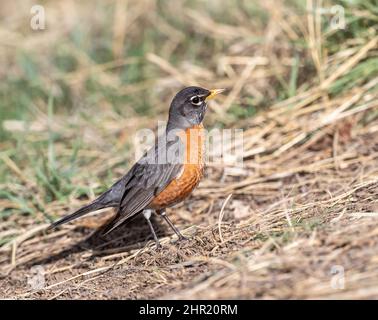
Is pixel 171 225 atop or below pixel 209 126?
below

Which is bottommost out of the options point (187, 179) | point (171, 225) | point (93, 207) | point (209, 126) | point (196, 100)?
point (171, 225)

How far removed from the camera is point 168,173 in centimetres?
573

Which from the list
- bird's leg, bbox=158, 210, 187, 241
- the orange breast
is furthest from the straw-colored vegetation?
the orange breast


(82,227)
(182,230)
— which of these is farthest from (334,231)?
(82,227)

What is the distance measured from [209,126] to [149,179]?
1.93 metres

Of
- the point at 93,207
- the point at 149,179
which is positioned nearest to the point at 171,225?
the point at 149,179

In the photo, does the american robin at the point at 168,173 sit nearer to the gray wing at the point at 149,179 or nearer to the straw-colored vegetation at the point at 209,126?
the gray wing at the point at 149,179

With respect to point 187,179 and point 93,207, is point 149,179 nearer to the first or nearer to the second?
point 187,179

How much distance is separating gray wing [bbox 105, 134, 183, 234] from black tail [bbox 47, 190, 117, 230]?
0.19 metres

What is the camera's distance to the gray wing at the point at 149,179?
5.69 m

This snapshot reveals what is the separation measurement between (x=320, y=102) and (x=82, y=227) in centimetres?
303

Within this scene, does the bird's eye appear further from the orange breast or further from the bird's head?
the orange breast

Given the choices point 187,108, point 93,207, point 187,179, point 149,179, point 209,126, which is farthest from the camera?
point 209,126

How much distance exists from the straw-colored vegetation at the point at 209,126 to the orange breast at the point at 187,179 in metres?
0.35
